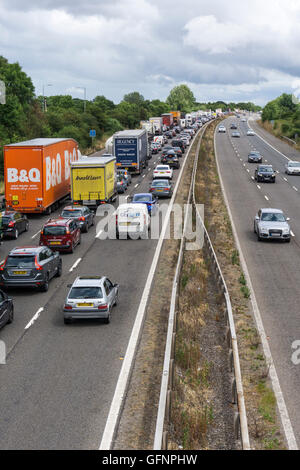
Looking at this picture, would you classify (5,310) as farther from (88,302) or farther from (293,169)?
(293,169)

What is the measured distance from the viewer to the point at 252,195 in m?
49.9

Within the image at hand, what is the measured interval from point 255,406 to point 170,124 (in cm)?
12975

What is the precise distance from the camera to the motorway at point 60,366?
12344 millimetres

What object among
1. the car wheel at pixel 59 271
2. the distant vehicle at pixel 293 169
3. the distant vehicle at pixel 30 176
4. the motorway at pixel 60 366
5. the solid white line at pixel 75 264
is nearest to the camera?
the motorway at pixel 60 366

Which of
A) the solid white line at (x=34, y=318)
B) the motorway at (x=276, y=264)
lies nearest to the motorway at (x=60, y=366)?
the solid white line at (x=34, y=318)

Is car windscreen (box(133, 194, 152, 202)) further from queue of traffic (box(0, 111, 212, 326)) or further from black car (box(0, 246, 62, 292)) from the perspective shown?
black car (box(0, 246, 62, 292))

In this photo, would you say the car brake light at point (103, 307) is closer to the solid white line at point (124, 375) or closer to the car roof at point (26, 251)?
the solid white line at point (124, 375)

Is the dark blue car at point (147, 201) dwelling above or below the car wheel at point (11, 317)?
above

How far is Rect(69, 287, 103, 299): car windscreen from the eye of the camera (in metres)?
19.4

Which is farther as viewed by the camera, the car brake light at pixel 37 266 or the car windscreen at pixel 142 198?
the car windscreen at pixel 142 198

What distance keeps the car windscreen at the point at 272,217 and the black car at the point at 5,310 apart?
17605mm

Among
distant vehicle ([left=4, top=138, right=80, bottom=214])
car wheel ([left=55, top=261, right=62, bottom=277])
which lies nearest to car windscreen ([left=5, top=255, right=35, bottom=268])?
car wheel ([left=55, top=261, right=62, bottom=277])
